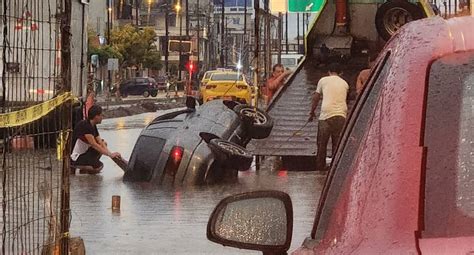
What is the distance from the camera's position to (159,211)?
1205cm

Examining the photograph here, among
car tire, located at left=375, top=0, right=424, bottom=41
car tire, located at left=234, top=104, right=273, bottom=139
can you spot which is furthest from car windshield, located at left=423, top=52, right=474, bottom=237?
car tire, located at left=375, top=0, right=424, bottom=41

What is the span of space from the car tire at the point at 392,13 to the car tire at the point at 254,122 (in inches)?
223

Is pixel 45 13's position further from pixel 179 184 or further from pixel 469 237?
pixel 469 237

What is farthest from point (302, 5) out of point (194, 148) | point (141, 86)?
point (141, 86)

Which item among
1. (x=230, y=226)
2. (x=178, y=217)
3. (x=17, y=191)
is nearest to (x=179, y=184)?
(x=178, y=217)

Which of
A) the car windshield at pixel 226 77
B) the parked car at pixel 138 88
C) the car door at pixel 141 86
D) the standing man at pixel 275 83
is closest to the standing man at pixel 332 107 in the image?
the standing man at pixel 275 83

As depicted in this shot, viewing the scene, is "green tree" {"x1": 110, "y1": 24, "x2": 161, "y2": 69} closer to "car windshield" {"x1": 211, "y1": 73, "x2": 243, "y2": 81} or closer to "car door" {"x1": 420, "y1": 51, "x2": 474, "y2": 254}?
"car windshield" {"x1": 211, "y1": 73, "x2": 243, "y2": 81}

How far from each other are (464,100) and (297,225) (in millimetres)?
7929

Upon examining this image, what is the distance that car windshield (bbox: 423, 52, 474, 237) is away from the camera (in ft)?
8.19

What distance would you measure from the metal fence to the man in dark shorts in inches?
241

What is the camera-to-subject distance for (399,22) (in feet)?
70.8

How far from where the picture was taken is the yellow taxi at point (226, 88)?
36875 millimetres

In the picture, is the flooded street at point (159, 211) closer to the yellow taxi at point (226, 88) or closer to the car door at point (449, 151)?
the car door at point (449, 151)

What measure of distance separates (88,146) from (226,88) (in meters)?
22.2
